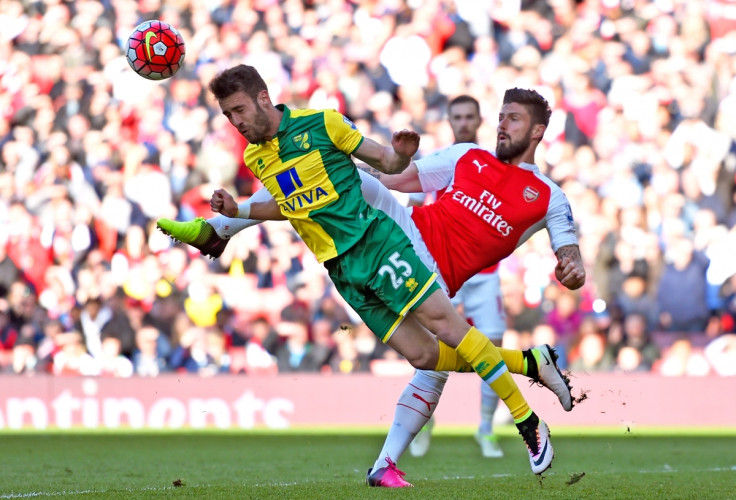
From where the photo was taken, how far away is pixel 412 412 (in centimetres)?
580

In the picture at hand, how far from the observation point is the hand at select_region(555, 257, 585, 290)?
5.49 m

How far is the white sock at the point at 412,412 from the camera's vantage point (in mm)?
5730

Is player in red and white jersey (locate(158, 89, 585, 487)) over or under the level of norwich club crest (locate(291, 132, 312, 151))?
under

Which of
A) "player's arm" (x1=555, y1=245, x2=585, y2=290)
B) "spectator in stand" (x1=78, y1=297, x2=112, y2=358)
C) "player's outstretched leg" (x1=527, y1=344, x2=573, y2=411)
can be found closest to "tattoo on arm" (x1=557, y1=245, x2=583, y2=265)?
"player's arm" (x1=555, y1=245, x2=585, y2=290)

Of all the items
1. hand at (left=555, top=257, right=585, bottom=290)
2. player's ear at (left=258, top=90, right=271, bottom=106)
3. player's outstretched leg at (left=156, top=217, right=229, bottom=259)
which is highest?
player's ear at (left=258, top=90, right=271, bottom=106)

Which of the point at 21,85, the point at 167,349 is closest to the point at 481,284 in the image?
the point at 167,349

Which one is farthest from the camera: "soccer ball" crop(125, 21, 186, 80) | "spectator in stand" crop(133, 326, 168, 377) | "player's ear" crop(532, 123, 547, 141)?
"spectator in stand" crop(133, 326, 168, 377)

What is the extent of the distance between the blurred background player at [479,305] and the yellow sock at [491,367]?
275 cm

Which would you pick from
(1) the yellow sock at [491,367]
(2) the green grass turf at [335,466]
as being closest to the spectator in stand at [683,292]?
(2) the green grass turf at [335,466]

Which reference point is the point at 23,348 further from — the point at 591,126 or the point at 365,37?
the point at 591,126

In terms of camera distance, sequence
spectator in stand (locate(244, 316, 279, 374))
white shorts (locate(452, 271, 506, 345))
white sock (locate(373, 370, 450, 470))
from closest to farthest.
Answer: white sock (locate(373, 370, 450, 470)) < white shorts (locate(452, 271, 506, 345)) < spectator in stand (locate(244, 316, 279, 374))

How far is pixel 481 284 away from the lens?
8.54 m

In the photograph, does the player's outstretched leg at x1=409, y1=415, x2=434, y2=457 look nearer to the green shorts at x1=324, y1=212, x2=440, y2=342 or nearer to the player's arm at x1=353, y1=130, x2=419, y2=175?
the green shorts at x1=324, y1=212, x2=440, y2=342

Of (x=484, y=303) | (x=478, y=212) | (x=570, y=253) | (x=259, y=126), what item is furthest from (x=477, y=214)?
(x=484, y=303)
